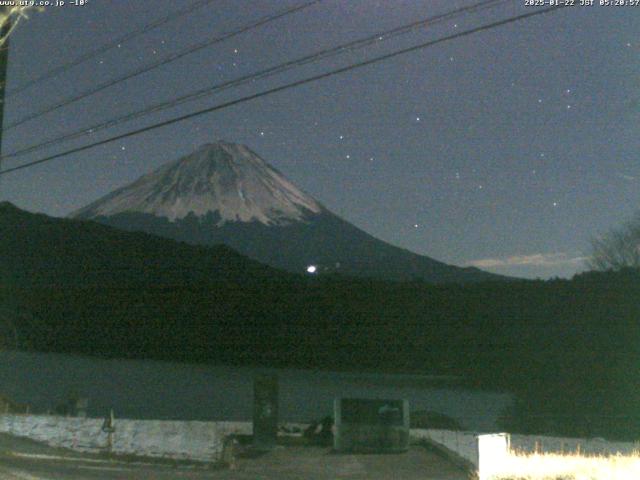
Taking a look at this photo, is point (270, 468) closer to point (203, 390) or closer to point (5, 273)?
point (203, 390)

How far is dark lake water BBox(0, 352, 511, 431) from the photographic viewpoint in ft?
91.7

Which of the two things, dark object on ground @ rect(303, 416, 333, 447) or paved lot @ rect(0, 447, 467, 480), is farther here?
dark object on ground @ rect(303, 416, 333, 447)

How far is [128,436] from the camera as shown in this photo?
21.0 metres

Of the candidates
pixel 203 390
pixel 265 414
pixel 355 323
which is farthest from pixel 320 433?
pixel 355 323

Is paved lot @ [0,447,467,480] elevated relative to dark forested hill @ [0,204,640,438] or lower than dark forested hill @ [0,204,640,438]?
lower

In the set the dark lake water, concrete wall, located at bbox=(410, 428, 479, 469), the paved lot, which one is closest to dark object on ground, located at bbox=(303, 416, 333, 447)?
the paved lot

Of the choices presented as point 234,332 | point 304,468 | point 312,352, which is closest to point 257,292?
point 234,332

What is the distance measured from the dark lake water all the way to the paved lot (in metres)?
8.00

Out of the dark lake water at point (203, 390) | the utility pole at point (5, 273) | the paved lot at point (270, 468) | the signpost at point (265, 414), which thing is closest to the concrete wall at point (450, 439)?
the paved lot at point (270, 468)

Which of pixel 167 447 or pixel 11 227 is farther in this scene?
pixel 11 227

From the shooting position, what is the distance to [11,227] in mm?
44375

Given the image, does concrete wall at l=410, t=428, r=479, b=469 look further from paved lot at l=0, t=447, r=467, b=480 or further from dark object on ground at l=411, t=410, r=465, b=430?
dark object on ground at l=411, t=410, r=465, b=430

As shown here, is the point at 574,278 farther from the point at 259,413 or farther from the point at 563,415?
the point at 259,413

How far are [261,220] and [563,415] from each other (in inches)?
4212
